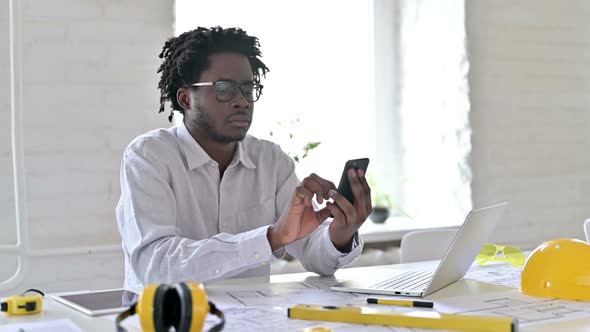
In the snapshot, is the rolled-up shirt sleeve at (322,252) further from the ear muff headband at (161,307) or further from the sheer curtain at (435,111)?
the sheer curtain at (435,111)

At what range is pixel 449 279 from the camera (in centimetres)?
167

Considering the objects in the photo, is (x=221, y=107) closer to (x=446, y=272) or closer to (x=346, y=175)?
(x=346, y=175)

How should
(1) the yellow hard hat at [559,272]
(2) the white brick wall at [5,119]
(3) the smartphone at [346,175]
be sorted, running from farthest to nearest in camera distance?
(2) the white brick wall at [5,119] < (3) the smartphone at [346,175] < (1) the yellow hard hat at [559,272]

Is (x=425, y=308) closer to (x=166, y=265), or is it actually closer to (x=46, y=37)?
(x=166, y=265)

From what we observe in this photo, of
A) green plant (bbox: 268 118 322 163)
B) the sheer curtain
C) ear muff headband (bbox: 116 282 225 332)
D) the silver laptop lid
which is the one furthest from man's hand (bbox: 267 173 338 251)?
the sheer curtain

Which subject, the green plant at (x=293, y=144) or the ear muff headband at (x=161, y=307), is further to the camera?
the green plant at (x=293, y=144)

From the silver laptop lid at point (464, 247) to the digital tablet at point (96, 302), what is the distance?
586mm

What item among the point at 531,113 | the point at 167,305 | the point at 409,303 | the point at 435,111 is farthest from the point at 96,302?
the point at 531,113

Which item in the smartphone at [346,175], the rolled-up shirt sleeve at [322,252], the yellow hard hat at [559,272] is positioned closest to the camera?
the yellow hard hat at [559,272]

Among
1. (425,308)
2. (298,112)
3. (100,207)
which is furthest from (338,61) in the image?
(425,308)

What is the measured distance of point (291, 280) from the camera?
179 cm

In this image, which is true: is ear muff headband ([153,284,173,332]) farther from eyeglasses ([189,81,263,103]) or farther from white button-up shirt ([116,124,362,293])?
eyeglasses ([189,81,263,103])

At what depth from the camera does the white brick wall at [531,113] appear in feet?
11.0

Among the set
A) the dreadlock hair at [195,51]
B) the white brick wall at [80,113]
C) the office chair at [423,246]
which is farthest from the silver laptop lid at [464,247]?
the white brick wall at [80,113]
